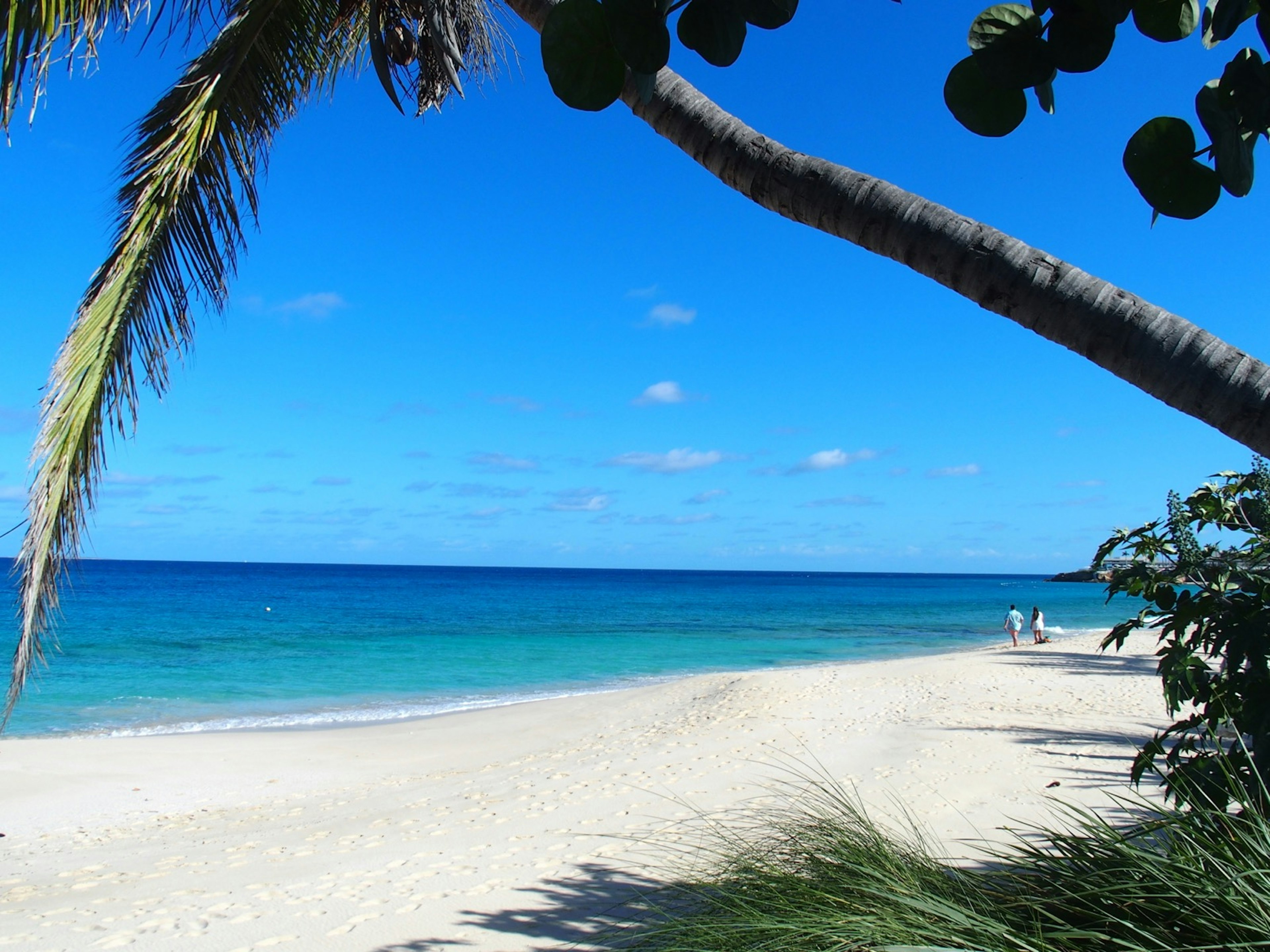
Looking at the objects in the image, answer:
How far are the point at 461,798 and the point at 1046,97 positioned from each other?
8198 millimetres

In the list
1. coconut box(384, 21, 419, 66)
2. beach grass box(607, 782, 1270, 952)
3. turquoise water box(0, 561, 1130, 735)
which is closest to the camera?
beach grass box(607, 782, 1270, 952)

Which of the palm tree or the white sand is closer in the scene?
the palm tree

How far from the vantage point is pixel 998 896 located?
2.68 m

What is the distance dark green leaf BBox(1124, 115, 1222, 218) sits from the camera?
Answer: 3.63 feet

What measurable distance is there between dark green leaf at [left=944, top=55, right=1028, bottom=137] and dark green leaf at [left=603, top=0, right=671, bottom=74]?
43 cm

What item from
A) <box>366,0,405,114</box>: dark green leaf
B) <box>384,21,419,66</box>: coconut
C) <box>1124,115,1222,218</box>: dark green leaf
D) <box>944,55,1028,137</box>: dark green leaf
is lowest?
<box>1124,115,1222,218</box>: dark green leaf

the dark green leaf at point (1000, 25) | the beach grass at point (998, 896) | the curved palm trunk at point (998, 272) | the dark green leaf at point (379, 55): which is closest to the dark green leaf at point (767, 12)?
the dark green leaf at point (1000, 25)

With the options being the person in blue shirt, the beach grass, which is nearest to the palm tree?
the beach grass

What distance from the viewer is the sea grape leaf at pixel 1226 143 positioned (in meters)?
1.08

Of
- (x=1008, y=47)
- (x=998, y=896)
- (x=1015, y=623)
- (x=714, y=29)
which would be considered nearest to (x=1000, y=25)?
(x=1008, y=47)

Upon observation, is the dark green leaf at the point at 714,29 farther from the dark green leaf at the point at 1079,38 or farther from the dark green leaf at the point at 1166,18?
the dark green leaf at the point at 1166,18

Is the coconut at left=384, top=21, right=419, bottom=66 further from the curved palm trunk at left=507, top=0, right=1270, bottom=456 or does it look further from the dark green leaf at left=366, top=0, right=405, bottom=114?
the curved palm trunk at left=507, top=0, right=1270, bottom=456

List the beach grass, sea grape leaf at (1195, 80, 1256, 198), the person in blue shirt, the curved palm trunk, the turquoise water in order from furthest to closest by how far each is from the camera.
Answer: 1. the person in blue shirt
2. the turquoise water
3. the beach grass
4. the curved palm trunk
5. sea grape leaf at (1195, 80, 1256, 198)

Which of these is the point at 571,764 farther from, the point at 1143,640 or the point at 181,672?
the point at 1143,640
